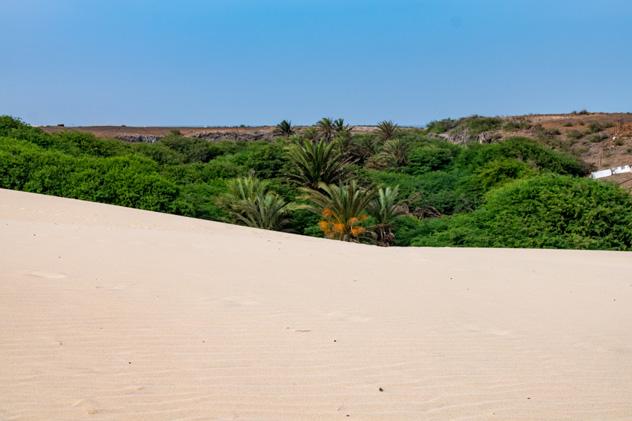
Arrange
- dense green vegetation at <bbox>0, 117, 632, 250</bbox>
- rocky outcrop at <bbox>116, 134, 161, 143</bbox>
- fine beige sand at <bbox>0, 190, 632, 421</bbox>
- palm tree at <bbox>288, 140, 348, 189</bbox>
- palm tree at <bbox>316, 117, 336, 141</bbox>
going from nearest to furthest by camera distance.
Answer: fine beige sand at <bbox>0, 190, 632, 421</bbox> → dense green vegetation at <bbox>0, 117, 632, 250</bbox> → palm tree at <bbox>288, 140, 348, 189</bbox> → palm tree at <bbox>316, 117, 336, 141</bbox> → rocky outcrop at <bbox>116, 134, 161, 143</bbox>

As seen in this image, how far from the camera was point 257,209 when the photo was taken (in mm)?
25328

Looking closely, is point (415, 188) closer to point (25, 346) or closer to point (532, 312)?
point (532, 312)

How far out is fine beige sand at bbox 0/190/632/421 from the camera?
3.88 metres

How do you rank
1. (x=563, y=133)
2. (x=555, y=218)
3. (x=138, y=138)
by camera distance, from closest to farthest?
(x=555, y=218), (x=563, y=133), (x=138, y=138)

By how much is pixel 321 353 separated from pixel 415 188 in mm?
32915

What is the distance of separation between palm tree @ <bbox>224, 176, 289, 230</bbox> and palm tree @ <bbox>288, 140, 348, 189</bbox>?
497 centimetres

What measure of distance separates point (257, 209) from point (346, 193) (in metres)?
3.97

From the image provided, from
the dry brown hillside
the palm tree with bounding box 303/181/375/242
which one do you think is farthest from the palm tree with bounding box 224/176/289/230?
the dry brown hillside

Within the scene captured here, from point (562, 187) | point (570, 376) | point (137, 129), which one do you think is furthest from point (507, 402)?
point (137, 129)

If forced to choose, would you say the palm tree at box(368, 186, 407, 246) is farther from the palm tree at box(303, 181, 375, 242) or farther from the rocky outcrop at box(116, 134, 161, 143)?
the rocky outcrop at box(116, 134, 161, 143)

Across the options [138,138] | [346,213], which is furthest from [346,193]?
[138,138]

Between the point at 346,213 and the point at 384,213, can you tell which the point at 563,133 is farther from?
the point at 346,213

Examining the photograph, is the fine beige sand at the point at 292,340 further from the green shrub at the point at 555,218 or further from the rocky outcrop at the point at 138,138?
the rocky outcrop at the point at 138,138

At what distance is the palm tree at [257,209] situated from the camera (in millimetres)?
25094
